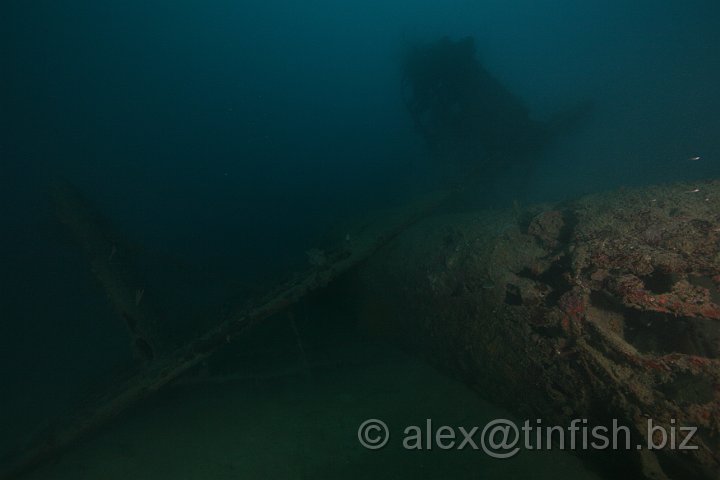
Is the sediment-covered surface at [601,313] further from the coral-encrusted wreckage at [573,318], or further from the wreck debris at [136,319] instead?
the wreck debris at [136,319]

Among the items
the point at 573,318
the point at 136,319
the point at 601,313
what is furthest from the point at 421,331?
the point at 136,319

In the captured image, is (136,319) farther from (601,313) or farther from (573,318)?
(601,313)

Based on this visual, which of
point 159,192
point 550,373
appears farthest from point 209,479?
point 159,192

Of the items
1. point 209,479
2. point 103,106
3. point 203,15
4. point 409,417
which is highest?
point 203,15

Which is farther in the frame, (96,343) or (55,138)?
(55,138)

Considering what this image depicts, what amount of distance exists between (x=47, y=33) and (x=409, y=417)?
101m

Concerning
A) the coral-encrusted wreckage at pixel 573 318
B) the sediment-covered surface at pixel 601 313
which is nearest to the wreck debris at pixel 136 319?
the coral-encrusted wreckage at pixel 573 318

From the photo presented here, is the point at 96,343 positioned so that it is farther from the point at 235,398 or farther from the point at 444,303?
the point at 444,303

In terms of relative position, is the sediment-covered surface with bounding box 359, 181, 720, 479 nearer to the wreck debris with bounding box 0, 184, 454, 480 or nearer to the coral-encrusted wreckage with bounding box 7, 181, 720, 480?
the coral-encrusted wreckage with bounding box 7, 181, 720, 480

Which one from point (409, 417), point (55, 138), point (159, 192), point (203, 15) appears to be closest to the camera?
point (409, 417)

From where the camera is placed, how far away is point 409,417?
13.9 feet

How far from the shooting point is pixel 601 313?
8.39 feet

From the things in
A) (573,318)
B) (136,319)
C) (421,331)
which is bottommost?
(421,331)

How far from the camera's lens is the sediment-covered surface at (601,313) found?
6.94ft
